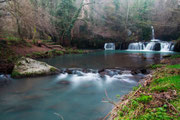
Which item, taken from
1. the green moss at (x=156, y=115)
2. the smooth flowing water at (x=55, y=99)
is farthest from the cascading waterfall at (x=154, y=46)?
the green moss at (x=156, y=115)

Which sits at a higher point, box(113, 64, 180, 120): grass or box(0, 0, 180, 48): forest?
box(0, 0, 180, 48): forest

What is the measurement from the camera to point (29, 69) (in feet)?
24.2

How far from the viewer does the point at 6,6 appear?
9117 millimetres

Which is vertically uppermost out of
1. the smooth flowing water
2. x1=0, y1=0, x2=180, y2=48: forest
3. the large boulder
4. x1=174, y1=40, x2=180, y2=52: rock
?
x1=0, y1=0, x2=180, y2=48: forest

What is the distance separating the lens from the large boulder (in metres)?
6.99

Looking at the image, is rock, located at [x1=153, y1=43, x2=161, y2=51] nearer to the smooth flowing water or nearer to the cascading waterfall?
the cascading waterfall

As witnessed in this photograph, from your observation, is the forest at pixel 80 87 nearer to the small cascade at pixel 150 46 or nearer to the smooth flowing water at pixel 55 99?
the smooth flowing water at pixel 55 99

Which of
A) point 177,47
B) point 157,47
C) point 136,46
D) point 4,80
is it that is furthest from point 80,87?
point 136,46

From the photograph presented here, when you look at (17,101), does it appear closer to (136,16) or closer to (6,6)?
(6,6)

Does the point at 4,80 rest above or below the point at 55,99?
above

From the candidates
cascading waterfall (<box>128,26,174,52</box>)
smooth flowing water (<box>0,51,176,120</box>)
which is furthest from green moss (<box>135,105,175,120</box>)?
cascading waterfall (<box>128,26,174,52</box>)

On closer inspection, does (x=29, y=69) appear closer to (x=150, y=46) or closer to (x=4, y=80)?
(x=4, y=80)

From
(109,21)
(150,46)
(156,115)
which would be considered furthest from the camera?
(109,21)

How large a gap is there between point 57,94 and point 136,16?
37.2 m
